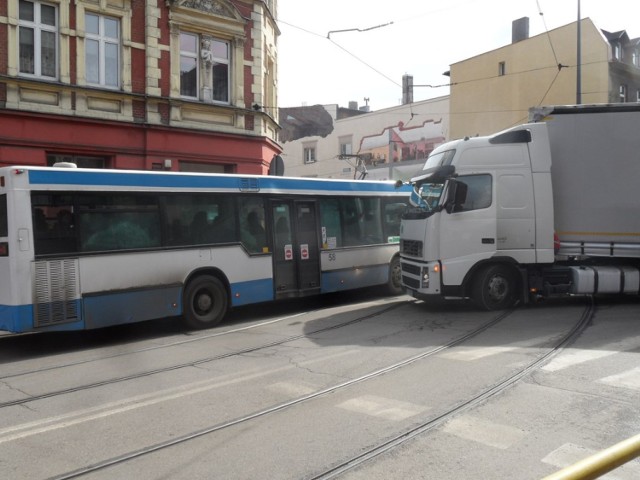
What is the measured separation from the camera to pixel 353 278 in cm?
1311

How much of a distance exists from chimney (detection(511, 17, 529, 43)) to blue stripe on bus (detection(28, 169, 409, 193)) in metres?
29.8

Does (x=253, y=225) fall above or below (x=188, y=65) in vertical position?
below

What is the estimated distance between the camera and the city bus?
8414mm

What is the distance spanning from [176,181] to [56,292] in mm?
2657

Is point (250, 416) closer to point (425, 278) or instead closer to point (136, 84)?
point (425, 278)

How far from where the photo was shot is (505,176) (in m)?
10.9

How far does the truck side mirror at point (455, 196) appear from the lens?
419 inches

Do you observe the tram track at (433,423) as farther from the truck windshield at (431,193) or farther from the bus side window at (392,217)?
the bus side window at (392,217)

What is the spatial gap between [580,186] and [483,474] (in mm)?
8591

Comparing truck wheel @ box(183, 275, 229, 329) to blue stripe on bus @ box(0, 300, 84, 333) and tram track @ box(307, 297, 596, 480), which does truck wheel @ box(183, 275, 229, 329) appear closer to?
blue stripe on bus @ box(0, 300, 84, 333)

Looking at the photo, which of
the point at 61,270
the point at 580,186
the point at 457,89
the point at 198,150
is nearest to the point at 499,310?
the point at 580,186

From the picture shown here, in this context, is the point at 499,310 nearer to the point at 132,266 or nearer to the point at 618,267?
the point at 618,267

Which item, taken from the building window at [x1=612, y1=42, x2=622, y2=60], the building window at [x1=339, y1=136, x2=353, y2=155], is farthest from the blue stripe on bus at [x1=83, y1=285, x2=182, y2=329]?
the building window at [x1=339, y1=136, x2=353, y2=155]

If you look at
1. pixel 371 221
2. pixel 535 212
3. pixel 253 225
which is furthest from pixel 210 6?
pixel 535 212
